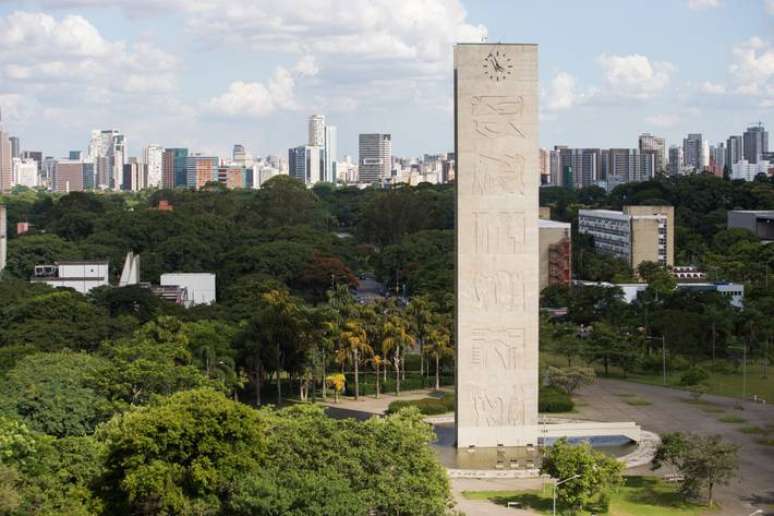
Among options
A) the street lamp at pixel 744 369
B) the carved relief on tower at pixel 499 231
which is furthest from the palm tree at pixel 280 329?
the street lamp at pixel 744 369

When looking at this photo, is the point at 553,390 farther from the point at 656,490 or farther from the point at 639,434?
the point at 656,490

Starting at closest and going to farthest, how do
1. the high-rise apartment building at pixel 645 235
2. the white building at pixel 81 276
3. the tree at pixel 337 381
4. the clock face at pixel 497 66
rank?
the clock face at pixel 497 66, the tree at pixel 337 381, the white building at pixel 81 276, the high-rise apartment building at pixel 645 235

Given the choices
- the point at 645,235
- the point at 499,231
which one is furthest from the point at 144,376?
the point at 645,235

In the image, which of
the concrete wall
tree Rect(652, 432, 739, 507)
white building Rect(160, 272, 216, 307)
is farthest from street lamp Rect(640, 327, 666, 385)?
white building Rect(160, 272, 216, 307)

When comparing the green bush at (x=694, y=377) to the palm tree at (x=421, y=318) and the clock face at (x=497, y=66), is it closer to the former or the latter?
the palm tree at (x=421, y=318)

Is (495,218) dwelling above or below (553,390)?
above

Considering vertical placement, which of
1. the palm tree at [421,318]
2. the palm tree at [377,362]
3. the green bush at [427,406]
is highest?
the palm tree at [421,318]

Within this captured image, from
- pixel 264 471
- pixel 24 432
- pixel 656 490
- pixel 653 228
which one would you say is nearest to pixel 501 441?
pixel 656 490
